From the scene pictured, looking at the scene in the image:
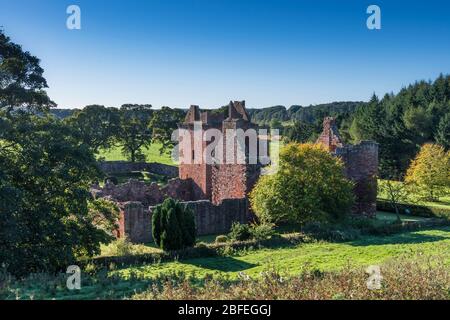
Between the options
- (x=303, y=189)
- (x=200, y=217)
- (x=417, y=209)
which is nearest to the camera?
(x=303, y=189)

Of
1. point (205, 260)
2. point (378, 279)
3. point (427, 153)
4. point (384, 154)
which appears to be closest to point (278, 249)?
point (205, 260)

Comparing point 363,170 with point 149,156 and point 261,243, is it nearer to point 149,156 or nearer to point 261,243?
point 261,243

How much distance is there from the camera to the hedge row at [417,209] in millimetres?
33469

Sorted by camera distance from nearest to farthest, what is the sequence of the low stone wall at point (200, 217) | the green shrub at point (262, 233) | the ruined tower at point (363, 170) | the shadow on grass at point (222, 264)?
the shadow on grass at point (222, 264) < the green shrub at point (262, 233) < the low stone wall at point (200, 217) < the ruined tower at point (363, 170)

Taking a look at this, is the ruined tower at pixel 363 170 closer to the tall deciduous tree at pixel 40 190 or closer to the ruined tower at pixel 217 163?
the ruined tower at pixel 217 163

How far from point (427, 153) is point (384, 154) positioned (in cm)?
2097

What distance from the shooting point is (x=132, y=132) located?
62.3m

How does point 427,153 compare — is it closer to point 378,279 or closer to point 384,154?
point 384,154

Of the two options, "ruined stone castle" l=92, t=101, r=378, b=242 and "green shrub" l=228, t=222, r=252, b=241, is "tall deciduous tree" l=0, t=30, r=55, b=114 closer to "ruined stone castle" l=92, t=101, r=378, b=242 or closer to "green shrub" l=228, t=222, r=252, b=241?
"ruined stone castle" l=92, t=101, r=378, b=242

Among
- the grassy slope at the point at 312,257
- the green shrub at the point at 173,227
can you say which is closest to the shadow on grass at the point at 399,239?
the grassy slope at the point at 312,257

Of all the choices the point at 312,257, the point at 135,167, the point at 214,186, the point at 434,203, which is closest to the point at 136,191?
the point at 214,186

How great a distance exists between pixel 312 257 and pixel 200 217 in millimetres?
8913

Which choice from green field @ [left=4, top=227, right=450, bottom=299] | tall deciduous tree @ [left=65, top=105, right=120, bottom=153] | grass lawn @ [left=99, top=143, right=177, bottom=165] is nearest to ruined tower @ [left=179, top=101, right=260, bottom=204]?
green field @ [left=4, top=227, right=450, bottom=299]

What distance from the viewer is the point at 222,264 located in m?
19.9
